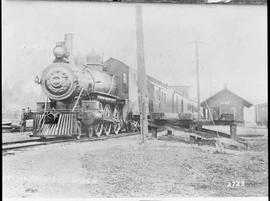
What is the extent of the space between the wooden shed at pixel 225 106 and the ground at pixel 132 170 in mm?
294

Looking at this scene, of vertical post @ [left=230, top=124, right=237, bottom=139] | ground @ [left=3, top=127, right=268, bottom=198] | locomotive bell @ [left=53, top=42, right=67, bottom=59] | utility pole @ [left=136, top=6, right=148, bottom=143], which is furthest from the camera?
vertical post @ [left=230, top=124, right=237, bottom=139]

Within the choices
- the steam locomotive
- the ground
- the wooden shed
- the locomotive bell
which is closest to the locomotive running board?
the steam locomotive

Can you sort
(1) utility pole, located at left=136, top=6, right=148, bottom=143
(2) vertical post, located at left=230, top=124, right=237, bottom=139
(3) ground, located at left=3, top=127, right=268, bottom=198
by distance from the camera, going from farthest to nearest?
(2) vertical post, located at left=230, top=124, right=237, bottom=139 < (1) utility pole, located at left=136, top=6, right=148, bottom=143 < (3) ground, located at left=3, top=127, right=268, bottom=198

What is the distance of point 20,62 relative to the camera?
3305 mm

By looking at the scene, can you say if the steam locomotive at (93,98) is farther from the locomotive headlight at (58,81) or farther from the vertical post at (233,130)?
the vertical post at (233,130)

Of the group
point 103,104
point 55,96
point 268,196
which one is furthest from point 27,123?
point 268,196

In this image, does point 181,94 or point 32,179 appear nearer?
point 32,179

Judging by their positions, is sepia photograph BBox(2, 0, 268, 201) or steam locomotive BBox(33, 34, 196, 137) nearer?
sepia photograph BBox(2, 0, 268, 201)

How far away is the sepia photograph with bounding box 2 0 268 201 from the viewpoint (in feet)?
10.8

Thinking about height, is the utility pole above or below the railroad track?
above

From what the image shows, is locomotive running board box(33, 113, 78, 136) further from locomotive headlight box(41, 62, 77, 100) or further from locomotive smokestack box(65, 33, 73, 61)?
locomotive smokestack box(65, 33, 73, 61)

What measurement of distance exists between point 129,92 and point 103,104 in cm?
26

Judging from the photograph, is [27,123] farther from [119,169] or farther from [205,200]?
[205,200]

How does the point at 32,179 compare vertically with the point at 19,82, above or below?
below
